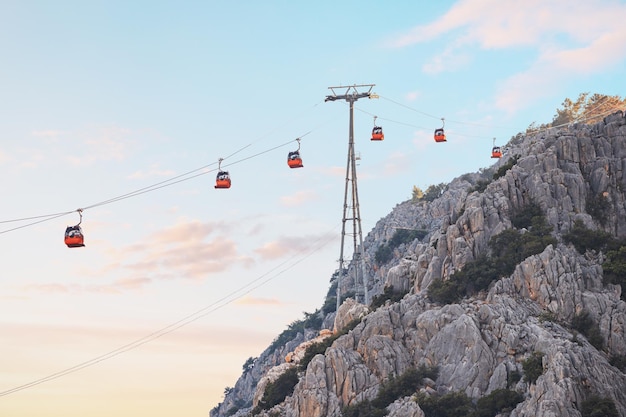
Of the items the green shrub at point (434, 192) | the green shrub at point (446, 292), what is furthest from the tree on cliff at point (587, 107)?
the green shrub at point (446, 292)

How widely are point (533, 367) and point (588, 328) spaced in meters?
9.23

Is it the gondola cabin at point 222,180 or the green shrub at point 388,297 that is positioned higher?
the gondola cabin at point 222,180

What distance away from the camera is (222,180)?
82.1m

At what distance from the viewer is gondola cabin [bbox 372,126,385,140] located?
104 m

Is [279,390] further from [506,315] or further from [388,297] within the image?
[506,315]

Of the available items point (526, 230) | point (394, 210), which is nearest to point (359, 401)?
point (526, 230)

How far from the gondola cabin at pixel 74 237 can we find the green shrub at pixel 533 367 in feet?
134

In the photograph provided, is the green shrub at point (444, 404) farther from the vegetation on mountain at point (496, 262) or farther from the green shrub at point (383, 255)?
the green shrub at point (383, 255)

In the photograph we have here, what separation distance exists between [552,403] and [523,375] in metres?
6.68

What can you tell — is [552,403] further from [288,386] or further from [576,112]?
[576,112]

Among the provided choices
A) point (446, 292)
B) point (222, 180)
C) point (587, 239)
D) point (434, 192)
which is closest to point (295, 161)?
point (222, 180)

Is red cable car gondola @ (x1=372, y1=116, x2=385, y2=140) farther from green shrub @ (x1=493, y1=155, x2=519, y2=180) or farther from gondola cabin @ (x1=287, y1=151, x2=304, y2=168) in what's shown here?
green shrub @ (x1=493, y1=155, x2=519, y2=180)

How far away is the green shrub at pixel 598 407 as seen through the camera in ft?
257

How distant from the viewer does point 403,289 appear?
365ft
